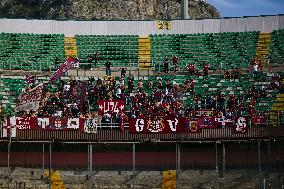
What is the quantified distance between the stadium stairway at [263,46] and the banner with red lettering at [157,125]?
1763 cm

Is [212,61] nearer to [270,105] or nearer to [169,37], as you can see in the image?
[169,37]

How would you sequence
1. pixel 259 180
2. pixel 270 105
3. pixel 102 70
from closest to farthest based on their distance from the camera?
pixel 259 180 → pixel 270 105 → pixel 102 70

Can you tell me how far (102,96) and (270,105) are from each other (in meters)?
13.0

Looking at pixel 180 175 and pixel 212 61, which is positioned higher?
pixel 212 61

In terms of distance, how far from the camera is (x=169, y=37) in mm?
61562

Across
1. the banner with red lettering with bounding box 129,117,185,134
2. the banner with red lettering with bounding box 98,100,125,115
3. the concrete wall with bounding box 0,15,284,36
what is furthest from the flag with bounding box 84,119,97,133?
the concrete wall with bounding box 0,15,284,36

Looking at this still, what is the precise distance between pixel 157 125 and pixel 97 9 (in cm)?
7374

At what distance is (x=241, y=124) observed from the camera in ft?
140

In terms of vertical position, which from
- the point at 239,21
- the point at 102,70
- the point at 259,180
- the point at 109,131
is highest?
the point at 239,21

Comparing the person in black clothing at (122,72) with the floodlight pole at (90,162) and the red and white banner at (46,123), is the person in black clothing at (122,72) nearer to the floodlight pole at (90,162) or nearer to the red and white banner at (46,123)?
the red and white banner at (46,123)

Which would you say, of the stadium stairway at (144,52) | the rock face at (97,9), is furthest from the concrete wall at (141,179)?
the rock face at (97,9)

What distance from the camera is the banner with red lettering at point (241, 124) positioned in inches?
1682

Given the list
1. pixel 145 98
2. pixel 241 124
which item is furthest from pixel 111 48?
pixel 241 124

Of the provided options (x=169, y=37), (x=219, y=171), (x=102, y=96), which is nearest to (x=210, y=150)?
(x=219, y=171)
